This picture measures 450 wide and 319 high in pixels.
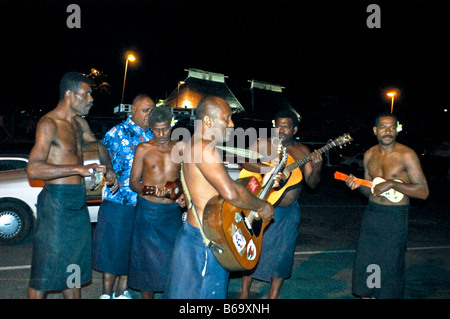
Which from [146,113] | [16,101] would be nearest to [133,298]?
[146,113]

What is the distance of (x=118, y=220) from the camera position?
4.16 meters

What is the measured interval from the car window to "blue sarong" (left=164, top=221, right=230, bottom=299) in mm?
5544

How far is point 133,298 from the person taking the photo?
4562mm

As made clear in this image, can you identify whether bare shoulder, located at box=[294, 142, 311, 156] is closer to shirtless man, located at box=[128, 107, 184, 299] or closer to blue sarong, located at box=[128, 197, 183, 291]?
shirtless man, located at box=[128, 107, 184, 299]

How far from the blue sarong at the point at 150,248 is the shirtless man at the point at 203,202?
1093mm

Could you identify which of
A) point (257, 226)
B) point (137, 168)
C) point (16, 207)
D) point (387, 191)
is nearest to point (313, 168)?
point (387, 191)

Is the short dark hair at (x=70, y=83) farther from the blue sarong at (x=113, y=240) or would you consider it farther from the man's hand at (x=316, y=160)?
the man's hand at (x=316, y=160)

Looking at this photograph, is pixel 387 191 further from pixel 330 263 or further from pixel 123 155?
pixel 123 155

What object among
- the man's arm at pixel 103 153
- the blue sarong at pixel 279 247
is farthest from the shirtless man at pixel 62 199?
the blue sarong at pixel 279 247

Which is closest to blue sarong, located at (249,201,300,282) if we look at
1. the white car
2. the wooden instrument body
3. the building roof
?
the wooden instrument body

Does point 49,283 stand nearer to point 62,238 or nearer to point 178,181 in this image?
point 62,238

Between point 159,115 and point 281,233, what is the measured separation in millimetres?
1907

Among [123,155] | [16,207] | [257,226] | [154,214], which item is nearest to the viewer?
[257,226]

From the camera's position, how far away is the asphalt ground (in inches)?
191
